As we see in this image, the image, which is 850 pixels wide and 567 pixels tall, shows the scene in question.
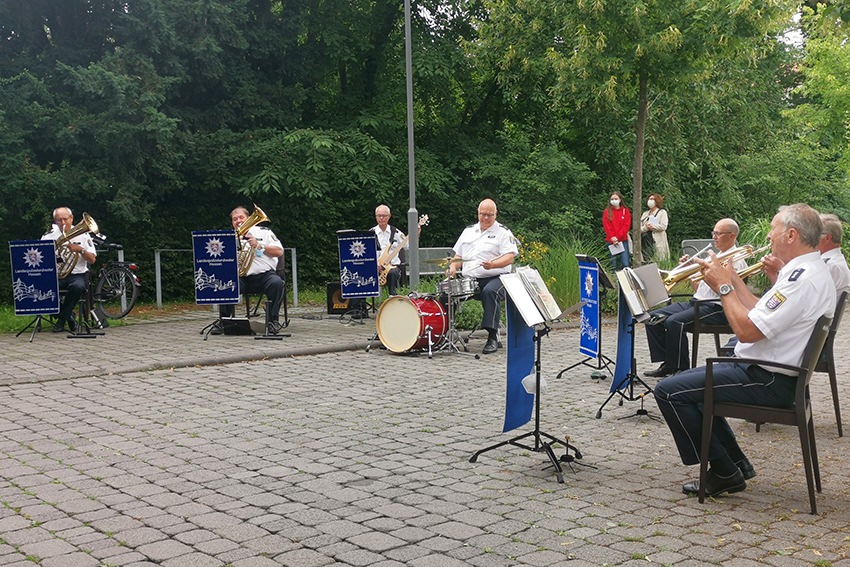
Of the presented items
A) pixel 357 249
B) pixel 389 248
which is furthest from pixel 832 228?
pixel 389 248

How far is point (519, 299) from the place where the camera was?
21.0 feet

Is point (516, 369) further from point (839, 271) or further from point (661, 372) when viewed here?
point (661, 372)

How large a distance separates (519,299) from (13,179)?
538 inches

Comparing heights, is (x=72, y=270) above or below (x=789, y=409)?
above

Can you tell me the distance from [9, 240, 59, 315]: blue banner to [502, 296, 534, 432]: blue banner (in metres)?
8.93

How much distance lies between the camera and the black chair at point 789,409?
5574 millimetres

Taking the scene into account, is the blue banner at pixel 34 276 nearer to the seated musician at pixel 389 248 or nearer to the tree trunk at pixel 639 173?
the seated musician at pixel 389 248

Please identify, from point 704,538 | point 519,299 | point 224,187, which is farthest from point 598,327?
point 224,187

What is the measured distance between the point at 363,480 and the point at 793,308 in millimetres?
2822

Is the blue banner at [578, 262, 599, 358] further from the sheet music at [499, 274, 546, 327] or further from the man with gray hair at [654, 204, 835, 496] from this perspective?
the man with gray hair at [654, 204, 835, 496]

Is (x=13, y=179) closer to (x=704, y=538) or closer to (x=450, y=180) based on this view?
(x=450, y=180)

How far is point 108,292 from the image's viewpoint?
1583 centimetres

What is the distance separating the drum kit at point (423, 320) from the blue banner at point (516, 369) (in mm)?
5083

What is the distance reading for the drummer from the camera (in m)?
12.6
